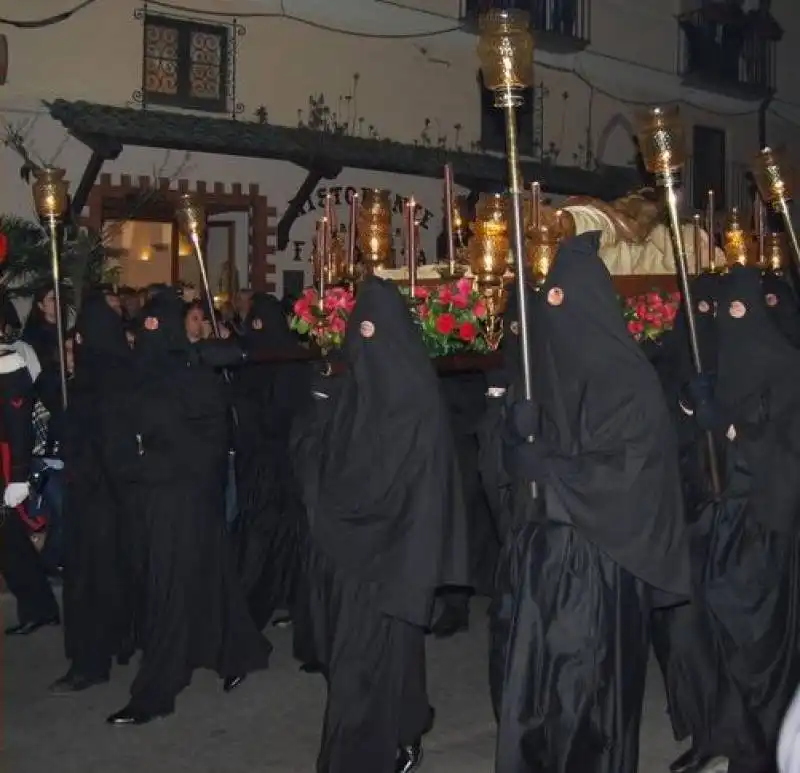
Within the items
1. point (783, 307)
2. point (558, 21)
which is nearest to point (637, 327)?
point (783, 307)

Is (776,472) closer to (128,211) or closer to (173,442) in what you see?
(173,442)

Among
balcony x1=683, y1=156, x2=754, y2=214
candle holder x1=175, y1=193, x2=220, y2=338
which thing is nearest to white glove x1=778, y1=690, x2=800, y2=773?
candle holder x1=175, y1=193, x2=220, y2=338

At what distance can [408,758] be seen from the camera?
4.96 metres

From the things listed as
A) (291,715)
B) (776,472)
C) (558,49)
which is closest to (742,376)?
(776,472)

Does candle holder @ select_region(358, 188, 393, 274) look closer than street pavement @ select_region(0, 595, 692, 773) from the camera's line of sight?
No

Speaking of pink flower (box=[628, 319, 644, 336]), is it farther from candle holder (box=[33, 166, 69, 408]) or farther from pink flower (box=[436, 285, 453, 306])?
candle holder (box=[33, 166, 69, 408])

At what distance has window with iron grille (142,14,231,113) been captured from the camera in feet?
42.9

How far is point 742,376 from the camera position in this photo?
5090 millimetres

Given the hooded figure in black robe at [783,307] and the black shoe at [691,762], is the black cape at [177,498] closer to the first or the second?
the black shoe at [691,762]

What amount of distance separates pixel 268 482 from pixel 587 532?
367 centimetres

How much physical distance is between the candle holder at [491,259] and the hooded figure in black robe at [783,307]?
123 centimetres

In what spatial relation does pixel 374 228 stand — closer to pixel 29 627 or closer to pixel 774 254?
pixel 774 254

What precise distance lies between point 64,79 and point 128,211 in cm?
144

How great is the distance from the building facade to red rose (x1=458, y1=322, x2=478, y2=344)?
14.8 feet
